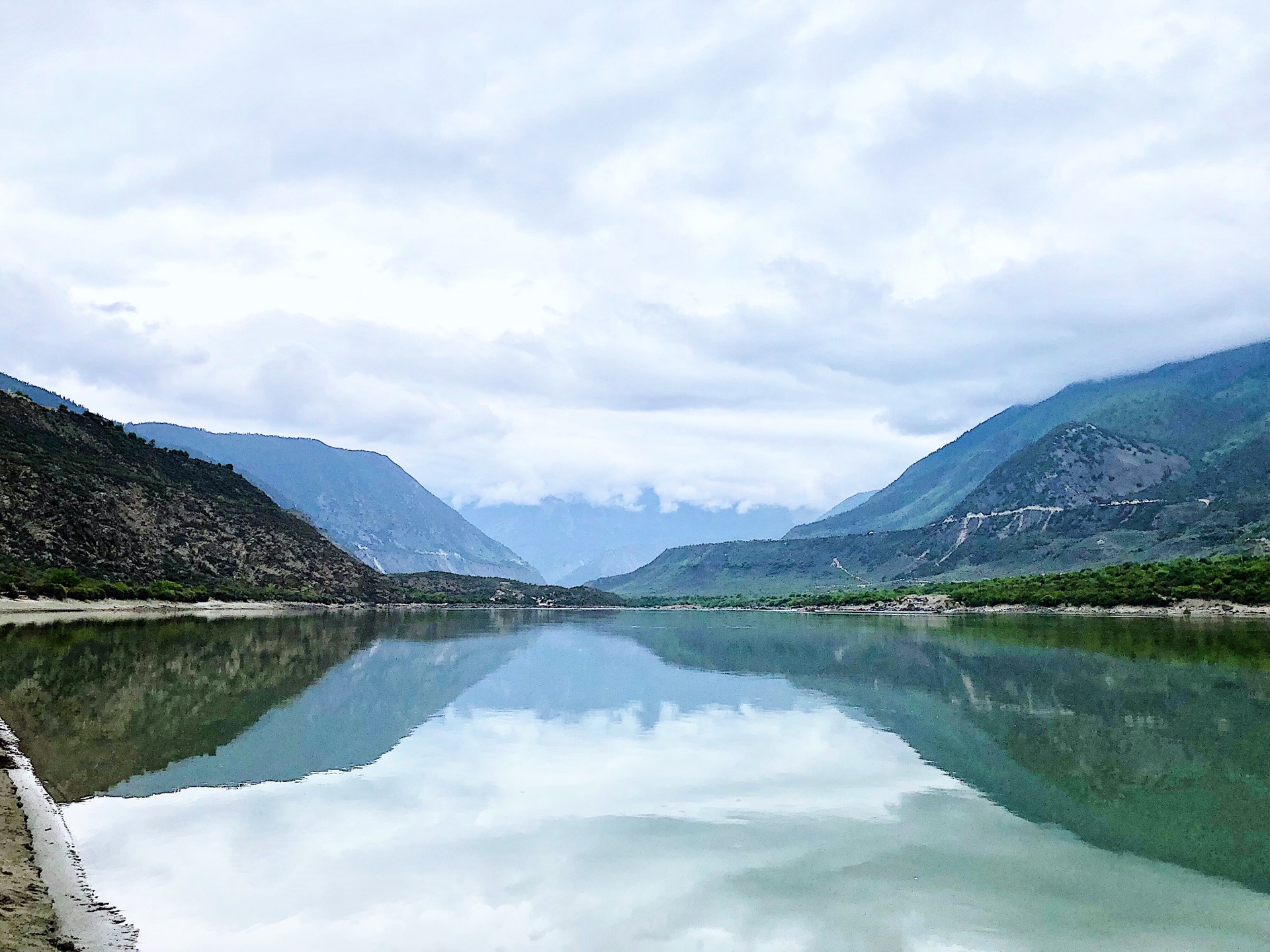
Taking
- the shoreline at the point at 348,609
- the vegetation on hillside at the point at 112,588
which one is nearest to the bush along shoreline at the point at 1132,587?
the shoreline at the point at 348,609

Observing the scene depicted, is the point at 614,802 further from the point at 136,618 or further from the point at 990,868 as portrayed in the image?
the point at 136,618

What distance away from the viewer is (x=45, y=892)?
11148 mm

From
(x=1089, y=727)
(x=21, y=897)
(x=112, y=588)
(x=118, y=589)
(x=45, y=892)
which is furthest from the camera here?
(x=118, y=589)

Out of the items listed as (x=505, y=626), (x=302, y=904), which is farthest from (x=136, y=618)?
(x=302, y=904)

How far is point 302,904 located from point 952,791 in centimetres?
1303

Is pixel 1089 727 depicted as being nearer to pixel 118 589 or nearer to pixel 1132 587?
pixel 118 589

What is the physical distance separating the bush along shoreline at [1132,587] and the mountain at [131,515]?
3939 inches

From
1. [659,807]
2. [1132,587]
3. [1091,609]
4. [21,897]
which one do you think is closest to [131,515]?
[659,807]

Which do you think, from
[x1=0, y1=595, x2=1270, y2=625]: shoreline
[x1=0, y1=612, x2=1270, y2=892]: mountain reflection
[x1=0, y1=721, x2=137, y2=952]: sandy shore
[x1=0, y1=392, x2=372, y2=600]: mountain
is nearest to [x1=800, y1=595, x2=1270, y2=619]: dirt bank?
[x1=0, y1=595, x2=1270, y2=625]: shoreline

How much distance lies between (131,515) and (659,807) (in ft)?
320

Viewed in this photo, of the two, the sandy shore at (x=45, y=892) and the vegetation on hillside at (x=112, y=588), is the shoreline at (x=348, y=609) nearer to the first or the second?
the vegetation on hillside at (x=112, y=588)

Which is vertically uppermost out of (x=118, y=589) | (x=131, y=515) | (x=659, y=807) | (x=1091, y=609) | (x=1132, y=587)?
(x=131, y=515)

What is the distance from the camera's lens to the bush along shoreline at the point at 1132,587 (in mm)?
99062

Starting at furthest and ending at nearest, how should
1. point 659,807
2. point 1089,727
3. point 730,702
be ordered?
point 730,702
point 1089,727
point 659,807
